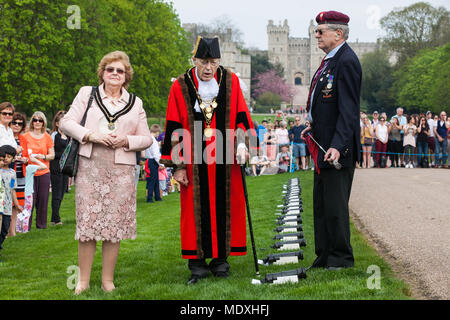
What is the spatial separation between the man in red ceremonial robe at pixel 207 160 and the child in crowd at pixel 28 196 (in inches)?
213

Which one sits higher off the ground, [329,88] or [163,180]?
[329,88]

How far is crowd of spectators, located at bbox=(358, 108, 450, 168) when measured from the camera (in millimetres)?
23672

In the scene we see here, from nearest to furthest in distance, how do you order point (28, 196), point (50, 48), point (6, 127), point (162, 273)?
point (162, 273) → point (6, 127) → point (28, 196) → point (50, 48)

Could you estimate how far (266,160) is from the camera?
82.7 ft

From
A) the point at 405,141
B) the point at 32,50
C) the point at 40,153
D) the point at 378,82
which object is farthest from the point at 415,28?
the point at 40,153

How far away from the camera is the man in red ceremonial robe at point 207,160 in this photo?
262 inches

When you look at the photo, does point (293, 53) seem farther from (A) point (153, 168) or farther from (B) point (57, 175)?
(B) point (57, 175)

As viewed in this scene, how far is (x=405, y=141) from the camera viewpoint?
23797 millimetres

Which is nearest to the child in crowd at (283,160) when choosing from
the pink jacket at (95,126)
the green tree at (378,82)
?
the pink jacket at (95,126)

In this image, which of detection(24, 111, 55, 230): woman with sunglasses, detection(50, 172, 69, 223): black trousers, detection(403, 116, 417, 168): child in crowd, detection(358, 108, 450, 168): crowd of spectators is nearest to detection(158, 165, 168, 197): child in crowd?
detection(50, 172, 69, 223): black trousers

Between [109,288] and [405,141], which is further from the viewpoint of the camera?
[405,141]

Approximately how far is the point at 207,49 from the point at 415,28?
74.5m

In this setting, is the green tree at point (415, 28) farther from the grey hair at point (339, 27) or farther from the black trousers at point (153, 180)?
the grey hair at point (339, 27)
